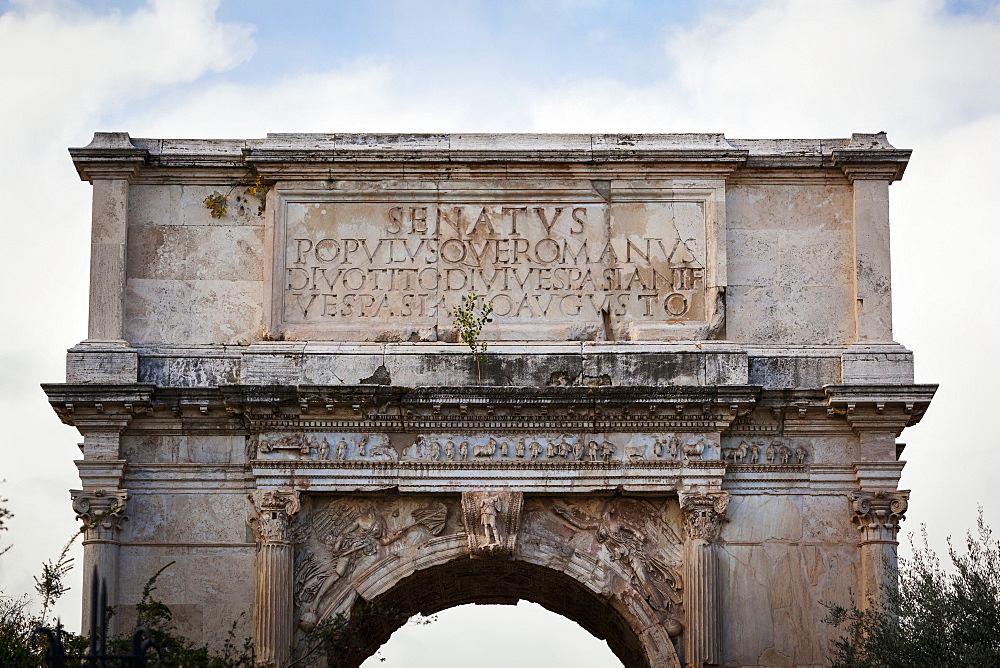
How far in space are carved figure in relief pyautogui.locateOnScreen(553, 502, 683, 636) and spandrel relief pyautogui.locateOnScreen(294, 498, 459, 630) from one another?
1.33m

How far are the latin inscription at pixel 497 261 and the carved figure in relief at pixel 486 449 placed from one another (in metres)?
1.37

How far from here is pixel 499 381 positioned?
18.9 m

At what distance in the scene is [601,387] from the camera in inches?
734

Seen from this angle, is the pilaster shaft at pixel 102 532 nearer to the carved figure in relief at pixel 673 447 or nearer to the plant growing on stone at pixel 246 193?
the plant growing on stone at pixel 246 193

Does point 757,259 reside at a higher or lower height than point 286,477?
higher

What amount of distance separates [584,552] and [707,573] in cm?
129

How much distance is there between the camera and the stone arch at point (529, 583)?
18781 mm

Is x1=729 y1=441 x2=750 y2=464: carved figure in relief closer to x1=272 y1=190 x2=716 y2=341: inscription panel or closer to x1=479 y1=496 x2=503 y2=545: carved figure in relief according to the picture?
x1=272 y1=190 x2=716 y2=341: inscription panel

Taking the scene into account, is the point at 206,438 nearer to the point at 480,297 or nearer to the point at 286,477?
the point at 286,477

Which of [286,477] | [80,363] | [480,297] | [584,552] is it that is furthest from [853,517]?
[80,363]

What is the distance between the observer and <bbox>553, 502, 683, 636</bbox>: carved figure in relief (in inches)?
741

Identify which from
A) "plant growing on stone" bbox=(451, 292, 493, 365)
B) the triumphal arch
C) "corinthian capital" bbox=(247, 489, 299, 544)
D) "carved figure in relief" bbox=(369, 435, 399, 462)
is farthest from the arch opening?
"plant growing on stone" bbox=(451, 292, 493, 365)

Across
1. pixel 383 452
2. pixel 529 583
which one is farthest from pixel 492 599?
pixel 383 452

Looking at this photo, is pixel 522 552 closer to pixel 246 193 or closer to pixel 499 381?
pixel 499 381
